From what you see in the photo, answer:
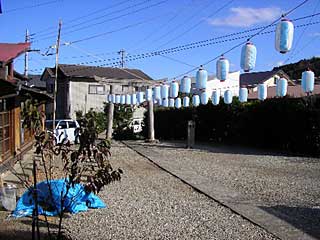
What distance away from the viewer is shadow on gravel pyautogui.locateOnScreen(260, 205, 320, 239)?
630cm

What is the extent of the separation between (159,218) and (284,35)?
436 cm

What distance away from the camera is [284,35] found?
8297mm

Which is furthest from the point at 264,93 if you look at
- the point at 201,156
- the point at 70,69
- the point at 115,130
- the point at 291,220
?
the point at 70,69

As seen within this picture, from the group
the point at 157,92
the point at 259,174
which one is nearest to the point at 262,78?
the point at 157,92

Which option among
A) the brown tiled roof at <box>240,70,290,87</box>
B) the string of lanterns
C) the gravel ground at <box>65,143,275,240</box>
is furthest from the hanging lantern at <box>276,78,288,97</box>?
the brown tiled roof at <box>240,70,290,87</box>

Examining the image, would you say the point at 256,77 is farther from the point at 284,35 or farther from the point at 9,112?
the point at 284,35

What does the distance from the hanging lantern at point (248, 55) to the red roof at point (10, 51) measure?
583 cm

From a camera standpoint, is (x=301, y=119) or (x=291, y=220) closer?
(x=291, y=220)

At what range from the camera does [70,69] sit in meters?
42.4

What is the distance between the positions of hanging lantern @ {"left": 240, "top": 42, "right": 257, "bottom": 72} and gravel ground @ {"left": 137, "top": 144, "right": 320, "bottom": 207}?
297cm

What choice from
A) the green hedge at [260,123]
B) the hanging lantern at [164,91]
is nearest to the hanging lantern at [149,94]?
the hanging lantern at [164,91]

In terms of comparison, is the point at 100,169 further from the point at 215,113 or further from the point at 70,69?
the point at 70,69

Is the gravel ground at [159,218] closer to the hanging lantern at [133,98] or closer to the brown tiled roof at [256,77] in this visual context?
the hanging lantern at [133,98]

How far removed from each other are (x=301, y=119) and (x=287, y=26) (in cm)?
1036
